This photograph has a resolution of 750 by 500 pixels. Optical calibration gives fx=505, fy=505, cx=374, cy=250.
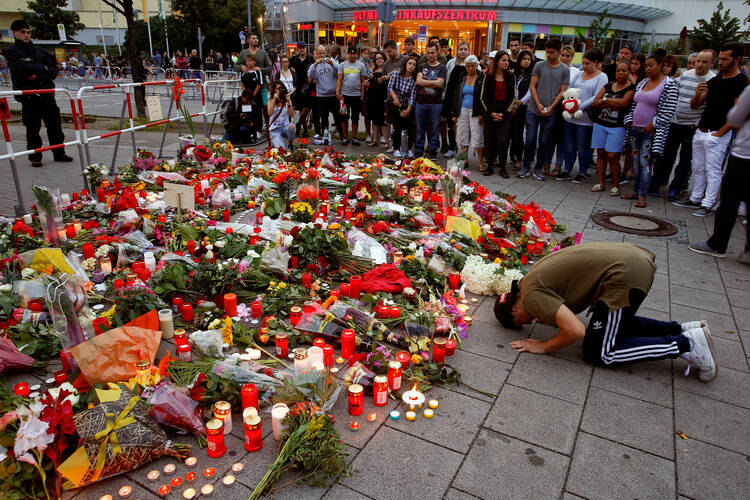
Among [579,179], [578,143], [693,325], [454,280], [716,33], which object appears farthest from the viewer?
[716,33]

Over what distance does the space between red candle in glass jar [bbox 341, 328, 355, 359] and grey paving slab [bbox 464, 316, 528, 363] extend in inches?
32.1

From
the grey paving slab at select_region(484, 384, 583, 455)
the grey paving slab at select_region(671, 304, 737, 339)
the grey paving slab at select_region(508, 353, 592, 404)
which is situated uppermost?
the grey paving slab at select_region(671, 304, 737, 339)

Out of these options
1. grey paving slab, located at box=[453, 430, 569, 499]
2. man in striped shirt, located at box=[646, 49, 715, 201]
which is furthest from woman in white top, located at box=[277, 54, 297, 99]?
grey paving slab, located at box=[453, 430, 569, 499]

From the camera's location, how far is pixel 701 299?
14.1ft

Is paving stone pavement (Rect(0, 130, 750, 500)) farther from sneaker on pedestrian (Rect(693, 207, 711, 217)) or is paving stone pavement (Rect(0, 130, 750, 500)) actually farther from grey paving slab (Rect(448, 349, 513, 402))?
sneaker on pedestrian (Rect(693, 207, 711, 217))

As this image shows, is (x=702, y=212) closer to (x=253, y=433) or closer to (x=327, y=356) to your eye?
(x=327, y=356)

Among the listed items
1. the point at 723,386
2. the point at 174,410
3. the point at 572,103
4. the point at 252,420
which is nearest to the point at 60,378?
the point at 174,410

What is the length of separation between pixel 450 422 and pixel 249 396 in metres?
1.07

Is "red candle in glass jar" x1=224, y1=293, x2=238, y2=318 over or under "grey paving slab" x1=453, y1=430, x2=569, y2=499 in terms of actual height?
over

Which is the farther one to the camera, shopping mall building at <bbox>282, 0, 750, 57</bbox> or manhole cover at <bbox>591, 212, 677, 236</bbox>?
shopping mall building at <bbox>282, 0, 750, 57</bbox>

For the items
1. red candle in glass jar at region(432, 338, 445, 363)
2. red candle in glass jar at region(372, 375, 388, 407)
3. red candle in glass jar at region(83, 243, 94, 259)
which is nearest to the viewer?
red candle in glass jar at region(372, 375, 388, 407)

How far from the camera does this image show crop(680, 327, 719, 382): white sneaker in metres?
3.09

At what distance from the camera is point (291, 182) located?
19.5 ft

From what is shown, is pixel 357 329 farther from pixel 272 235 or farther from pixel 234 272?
pixel 272 235
